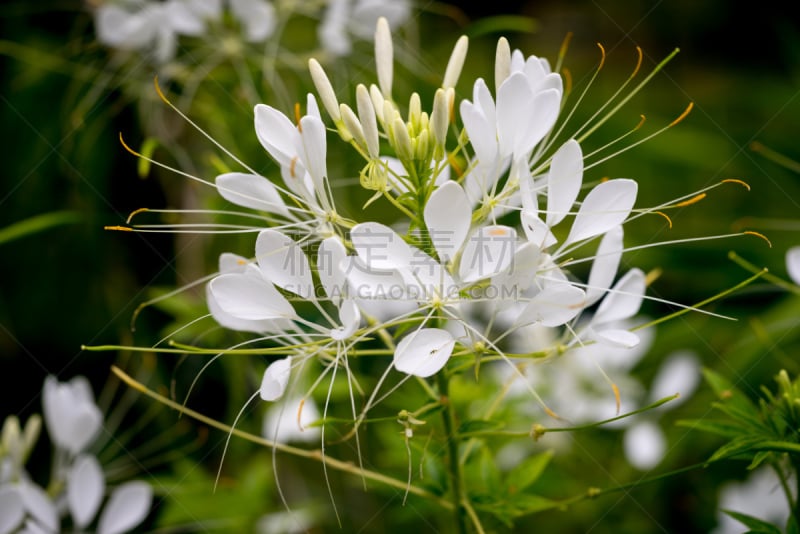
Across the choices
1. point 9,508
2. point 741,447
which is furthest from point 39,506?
point 741,447

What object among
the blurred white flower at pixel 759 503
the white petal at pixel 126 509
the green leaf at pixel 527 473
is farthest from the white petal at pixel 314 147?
the blurred white flower at pixel 759 503

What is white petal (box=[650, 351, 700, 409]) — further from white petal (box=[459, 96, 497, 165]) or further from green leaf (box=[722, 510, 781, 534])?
white petal (box=[459, 96, 497, 165])

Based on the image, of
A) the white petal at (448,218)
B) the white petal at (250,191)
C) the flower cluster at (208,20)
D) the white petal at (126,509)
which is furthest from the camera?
the flower cluster at (208,20)

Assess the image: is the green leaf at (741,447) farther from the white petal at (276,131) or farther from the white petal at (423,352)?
the white petal at (276,131)

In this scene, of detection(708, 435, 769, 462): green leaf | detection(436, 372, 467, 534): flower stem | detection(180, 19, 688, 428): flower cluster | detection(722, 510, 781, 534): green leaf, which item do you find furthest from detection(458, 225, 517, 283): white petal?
detection(722, 510, 781, 534): green leaf

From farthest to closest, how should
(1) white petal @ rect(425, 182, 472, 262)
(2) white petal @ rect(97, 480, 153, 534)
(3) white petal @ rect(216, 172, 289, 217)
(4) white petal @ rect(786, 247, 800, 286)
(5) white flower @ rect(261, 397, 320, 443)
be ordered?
(5) white flower @ rect(261, 397, 320, 443)
(2) white petal @ rect(97, 480, 153, 534)
(4) white petal @ rect(786, 247, 800, 286)
(3) white petal @ rect(216, 172, 289, 217)
(1) white petal @ rect(425, 182, 472, 262)

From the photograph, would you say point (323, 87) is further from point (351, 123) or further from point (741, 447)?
point (741, 447)
